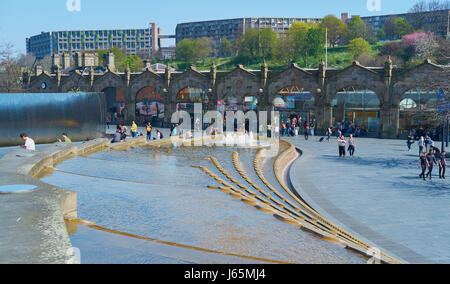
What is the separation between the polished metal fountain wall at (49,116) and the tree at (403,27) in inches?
5728

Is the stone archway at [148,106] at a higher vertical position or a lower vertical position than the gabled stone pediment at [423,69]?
lower

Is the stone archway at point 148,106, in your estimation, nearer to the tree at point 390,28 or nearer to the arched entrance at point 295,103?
the arched entrance at point 295,103

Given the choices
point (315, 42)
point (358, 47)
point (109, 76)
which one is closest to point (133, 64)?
point (315, 42)

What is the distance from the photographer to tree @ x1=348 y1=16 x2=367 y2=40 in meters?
167

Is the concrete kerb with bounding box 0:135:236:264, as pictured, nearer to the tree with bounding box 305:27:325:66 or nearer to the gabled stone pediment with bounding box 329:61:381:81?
the gabled stone pediment with bounding box 329:61:381:81

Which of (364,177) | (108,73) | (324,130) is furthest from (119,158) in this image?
(108,73)

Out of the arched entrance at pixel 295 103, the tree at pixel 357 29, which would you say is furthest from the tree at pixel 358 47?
the arched entrance at pixel 295 103

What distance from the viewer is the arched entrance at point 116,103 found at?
60.2 metres

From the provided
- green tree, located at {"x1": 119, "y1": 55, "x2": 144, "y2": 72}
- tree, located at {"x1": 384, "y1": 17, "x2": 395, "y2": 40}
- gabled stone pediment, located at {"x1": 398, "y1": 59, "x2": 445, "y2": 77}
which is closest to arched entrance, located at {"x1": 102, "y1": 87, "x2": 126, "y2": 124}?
gabled stone pediment, located at {"x1": 398, "y1": 59, "x2": 445, "y2": 77}


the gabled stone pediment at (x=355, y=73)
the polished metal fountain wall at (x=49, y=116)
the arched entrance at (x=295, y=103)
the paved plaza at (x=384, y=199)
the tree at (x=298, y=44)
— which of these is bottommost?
the paved plaza at (x=384, y=199)

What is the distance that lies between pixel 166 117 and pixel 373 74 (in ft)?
75.5

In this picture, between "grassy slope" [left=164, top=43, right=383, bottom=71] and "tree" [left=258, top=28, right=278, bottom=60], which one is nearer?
"grassy slope" [left=164, top=43, right=383, bottom=71]

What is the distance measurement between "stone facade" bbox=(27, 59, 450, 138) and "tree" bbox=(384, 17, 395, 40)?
5481 inches

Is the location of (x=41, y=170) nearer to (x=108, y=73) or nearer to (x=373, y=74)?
(x=373, y=74)
